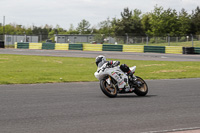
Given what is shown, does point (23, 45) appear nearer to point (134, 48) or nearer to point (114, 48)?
point (114, 48)

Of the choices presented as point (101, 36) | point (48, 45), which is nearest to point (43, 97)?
point (48, 45)

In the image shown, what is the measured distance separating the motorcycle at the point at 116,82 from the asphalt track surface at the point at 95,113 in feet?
0.91

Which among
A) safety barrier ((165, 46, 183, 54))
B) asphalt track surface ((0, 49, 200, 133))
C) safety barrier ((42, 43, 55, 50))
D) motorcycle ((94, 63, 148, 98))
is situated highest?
safety barrier ((42, 43, 55, 50))

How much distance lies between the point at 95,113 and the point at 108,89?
265 centimetres

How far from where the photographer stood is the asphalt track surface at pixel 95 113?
6.05 meters

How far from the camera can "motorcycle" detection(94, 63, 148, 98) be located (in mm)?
9727

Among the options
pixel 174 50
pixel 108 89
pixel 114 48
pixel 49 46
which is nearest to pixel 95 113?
pixel 108 89

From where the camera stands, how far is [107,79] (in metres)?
9.79

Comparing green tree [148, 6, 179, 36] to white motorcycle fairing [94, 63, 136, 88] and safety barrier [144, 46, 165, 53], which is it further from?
white motorcycle fairing [94, 63, 136, 88]

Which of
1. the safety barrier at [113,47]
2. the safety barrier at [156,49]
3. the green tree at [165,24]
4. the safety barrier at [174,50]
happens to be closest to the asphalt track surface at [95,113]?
the safety barrier at [174,50]

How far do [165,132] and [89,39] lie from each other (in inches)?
2178

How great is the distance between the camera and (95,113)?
7316mm

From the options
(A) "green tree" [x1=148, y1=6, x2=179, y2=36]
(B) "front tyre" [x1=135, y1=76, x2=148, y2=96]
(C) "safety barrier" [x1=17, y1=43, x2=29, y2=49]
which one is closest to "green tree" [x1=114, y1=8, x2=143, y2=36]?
(A) "green tree" [x1=148, y1=6, x2=179, y2=36]

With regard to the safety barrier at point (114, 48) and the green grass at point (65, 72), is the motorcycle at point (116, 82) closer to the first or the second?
the green grass at point (65, 72)
